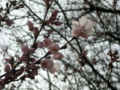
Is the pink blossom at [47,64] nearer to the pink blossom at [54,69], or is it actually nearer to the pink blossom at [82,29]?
the pink blossom at [54,69]

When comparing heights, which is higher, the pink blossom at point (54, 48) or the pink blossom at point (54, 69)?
the pink blossom at point (54, 48)

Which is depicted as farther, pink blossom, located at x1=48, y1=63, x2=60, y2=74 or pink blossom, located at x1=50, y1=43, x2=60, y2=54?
pink blossom, located at x1=48, y1=63, x2=60, y2=74

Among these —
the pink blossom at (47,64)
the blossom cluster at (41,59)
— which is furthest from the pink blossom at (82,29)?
the pink blossom at (47,64)

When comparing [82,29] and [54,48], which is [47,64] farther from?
[82,29]

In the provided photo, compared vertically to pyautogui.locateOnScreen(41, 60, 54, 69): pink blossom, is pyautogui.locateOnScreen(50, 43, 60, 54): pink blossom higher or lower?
higher

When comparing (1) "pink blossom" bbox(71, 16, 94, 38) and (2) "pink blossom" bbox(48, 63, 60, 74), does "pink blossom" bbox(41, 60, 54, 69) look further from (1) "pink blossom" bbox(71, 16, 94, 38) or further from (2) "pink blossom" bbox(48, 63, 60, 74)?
(1) "pink blossom" bbox(71, 16, 94, 38)

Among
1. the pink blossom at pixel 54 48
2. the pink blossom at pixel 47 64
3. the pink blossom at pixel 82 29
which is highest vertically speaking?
the pink blossom at pixel 82 29

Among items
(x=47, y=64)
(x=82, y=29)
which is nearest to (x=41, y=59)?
(x=47, y=64)

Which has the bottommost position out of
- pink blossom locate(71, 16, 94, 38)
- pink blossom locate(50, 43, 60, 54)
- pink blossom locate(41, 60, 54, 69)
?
pink blossom locate(41, 60, 54, 69)

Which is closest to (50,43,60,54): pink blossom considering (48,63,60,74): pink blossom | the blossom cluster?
the blossom cluster

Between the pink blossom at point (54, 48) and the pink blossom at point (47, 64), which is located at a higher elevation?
the pink blossom at point (54, 48)

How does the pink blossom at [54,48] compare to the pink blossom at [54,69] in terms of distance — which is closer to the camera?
the pink blossom at [54,48]

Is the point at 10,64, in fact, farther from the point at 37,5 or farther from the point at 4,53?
the point at 37,5

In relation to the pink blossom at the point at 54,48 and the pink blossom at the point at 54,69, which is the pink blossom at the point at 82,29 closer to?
the pink blossom at the point at 54,48
